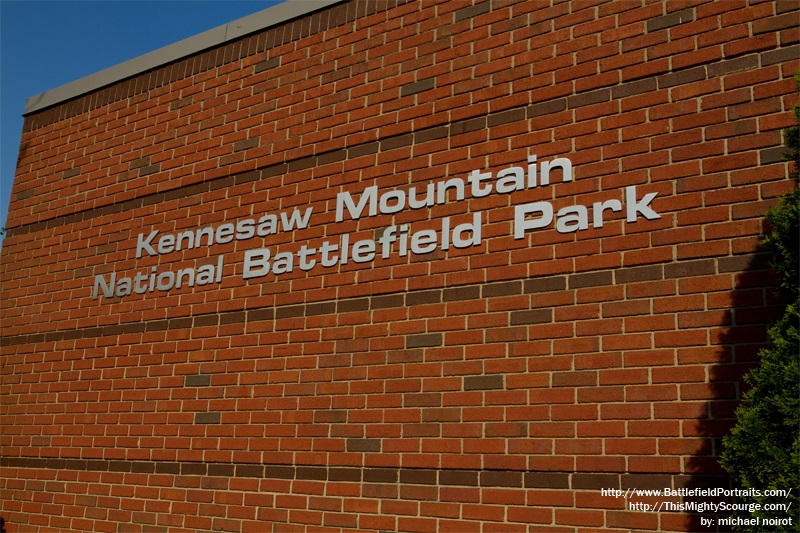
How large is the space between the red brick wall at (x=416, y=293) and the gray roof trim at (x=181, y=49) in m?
0.11

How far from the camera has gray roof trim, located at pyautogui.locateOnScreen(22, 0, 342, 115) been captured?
24.5 ft

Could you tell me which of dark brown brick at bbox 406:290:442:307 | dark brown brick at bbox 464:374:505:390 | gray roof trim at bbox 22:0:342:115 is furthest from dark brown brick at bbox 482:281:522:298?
gray roof trim at bbox 22:0:342:115

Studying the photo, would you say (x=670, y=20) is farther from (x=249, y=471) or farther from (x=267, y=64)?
(x=249, y=471)

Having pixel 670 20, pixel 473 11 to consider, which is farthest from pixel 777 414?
pixel 473 11

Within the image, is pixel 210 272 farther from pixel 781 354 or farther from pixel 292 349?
pixel 781 354

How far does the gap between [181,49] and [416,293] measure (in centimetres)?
418

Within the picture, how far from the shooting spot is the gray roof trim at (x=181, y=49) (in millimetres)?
7473

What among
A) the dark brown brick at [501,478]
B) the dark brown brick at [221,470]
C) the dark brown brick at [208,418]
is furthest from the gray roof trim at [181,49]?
the dark brown brick at [501,478]

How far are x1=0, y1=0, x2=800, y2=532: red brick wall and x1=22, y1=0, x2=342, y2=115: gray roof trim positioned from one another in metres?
0.11

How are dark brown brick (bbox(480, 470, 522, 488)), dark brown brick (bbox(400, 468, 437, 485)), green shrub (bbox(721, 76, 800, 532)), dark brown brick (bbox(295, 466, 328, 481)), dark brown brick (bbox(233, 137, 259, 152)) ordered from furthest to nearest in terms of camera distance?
dark brown brick (bbox(233, 137, 259, 152)) < dark brown brick (bbox(295, 466, 328, 481)) < dark brown brick (bbox(400, 468, 437, 485)) < dark brown brick (bbox(480, 470, 522, 488)) < green shrub (bbox(721, 76, 800, 532))

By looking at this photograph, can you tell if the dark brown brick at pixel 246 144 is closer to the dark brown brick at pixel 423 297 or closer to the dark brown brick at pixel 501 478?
the dark brown brick at pixel 423 297

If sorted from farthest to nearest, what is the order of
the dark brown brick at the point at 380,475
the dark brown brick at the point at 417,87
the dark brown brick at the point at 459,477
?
the dark brown brick at the point at 417,87
the dark brown brick at the point at 380,475
the dark brown brick at the point at 459,477

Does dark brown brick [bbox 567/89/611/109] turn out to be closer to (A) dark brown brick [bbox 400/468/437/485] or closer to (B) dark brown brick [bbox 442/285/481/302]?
(B) dark brown brick [bbox 442/285/481/302]

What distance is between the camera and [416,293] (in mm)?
5930
